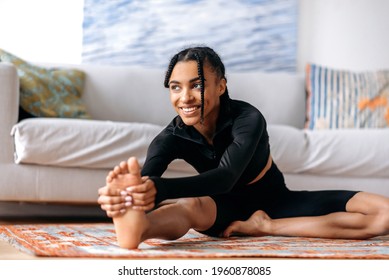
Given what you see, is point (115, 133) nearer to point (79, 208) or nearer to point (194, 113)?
point (79, 208)

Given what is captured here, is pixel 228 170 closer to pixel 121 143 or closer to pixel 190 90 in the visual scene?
pixel 190 90

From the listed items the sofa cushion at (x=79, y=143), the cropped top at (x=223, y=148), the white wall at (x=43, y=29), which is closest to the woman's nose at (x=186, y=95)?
the cropped top at (x=223, y=148)

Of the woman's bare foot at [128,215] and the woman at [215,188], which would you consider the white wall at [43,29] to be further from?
the woman's bare foot at [128,215]

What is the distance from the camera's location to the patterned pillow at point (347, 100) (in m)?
3.60

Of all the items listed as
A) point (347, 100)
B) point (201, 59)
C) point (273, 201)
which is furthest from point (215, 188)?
point (347, 100)

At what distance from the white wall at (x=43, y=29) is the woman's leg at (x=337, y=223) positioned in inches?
89.0

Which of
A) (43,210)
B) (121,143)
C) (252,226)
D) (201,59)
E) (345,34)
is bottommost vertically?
(43,210)

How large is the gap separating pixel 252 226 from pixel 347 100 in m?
1.73

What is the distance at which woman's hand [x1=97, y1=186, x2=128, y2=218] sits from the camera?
157cm

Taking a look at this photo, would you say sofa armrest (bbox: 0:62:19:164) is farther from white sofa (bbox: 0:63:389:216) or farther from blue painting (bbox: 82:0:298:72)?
blue painting (bbox: 82:0:298:72)

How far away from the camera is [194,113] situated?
189 centimetres

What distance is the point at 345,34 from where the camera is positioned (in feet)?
14.1
